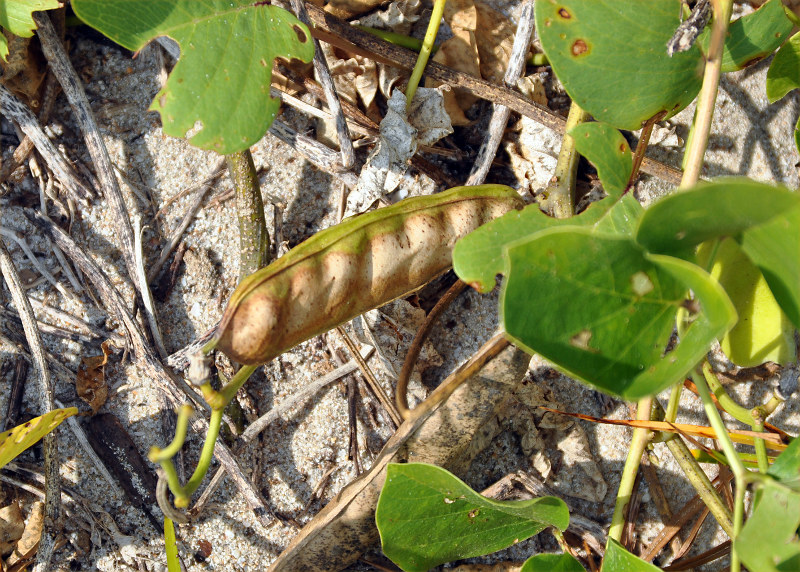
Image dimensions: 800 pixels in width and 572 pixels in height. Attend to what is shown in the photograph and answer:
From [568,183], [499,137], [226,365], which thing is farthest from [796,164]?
[226,365]

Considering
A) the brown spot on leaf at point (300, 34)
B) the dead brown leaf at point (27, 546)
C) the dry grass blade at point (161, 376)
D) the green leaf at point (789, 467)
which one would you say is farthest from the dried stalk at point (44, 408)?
the green leaf at point (789, 467)

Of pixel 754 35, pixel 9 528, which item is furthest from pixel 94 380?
pixel 754 35

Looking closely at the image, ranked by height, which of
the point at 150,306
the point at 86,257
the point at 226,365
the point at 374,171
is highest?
the point at 374,171

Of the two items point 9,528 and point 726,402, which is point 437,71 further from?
point 9,528

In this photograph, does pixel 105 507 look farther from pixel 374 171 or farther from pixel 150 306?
pixel 374 171

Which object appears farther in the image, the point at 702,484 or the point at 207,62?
the point at 702,484

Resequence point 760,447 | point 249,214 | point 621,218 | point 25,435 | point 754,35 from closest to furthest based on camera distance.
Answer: point 621,218 → point 760,447 → point 754,35 → point 25,435 → point 249,214

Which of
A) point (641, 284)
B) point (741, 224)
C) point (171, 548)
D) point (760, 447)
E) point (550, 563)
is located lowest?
point (171, 548)
